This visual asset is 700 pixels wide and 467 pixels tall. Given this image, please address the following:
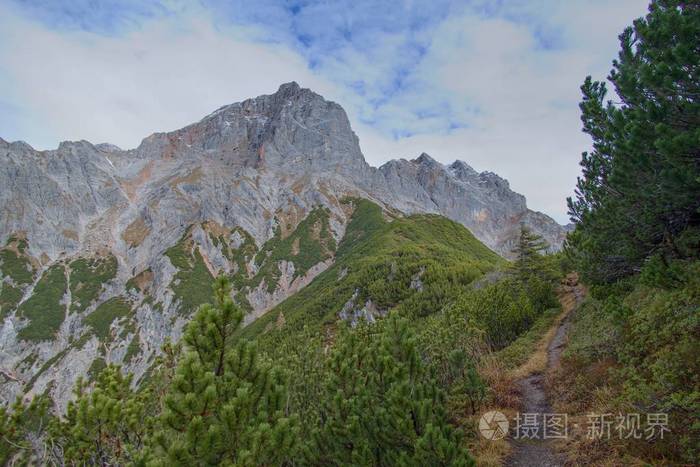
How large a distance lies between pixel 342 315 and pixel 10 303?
107 m

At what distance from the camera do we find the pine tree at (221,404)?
565cm

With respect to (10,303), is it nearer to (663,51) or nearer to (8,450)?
Result: (8,450)

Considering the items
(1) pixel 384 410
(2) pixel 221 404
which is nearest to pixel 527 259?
(1) pixel 384 410

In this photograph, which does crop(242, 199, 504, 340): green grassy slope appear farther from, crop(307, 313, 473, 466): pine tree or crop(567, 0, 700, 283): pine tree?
crop(307, 313, 473, 466): pine tree

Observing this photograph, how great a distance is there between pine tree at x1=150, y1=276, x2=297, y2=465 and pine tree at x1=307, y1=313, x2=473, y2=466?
7.66ft

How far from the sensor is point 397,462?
25.8ft

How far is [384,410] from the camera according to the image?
26.6 ft

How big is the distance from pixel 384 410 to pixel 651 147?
9276mm

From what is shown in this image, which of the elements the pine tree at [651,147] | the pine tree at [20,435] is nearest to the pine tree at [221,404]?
the pine tree at [20,435]

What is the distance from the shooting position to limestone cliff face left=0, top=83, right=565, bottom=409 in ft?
361

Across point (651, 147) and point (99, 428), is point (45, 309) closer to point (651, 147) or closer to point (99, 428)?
point (99, 428)

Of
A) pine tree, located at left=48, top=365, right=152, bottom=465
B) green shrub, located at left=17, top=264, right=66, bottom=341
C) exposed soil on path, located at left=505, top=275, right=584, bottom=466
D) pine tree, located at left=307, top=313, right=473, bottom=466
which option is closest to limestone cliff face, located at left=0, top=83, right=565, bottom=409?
green shrub, located at left=17, top=264, right=66, bottom=341

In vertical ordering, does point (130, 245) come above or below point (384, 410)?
above

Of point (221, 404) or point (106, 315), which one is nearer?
point (221, 404)
